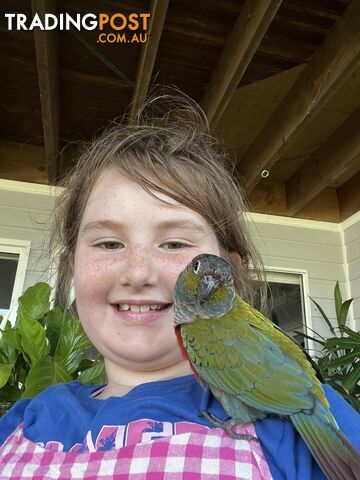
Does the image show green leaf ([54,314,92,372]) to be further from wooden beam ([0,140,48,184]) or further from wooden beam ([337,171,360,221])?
wooden beam ([337,171,360,221])

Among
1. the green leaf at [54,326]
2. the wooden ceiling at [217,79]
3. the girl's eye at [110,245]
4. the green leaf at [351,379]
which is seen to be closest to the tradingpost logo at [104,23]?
the wooden ceiling at [217,79]

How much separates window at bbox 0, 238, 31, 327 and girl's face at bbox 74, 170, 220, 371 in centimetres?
221

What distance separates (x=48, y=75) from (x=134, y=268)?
165cm

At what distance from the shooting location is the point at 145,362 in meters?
0.83

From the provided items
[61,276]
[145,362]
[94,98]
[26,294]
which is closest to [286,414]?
[145,362]

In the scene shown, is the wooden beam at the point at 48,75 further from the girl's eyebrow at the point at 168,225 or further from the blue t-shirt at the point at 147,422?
the blue t-shirt at the point at 147,422

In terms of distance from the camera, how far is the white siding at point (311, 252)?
3395mm

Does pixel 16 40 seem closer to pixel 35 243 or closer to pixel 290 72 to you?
pixel 35 243

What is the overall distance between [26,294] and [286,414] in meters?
1.55

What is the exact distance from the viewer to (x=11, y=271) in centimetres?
295

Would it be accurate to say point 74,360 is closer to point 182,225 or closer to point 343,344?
point 182,225

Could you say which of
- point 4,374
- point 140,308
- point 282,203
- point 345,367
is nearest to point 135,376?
point 140,308

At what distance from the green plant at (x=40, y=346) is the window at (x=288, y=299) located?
1.94 metres

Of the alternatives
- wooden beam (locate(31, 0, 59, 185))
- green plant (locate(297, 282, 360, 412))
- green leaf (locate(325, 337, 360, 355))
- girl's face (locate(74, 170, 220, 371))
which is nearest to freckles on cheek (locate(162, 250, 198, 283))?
girl's face (locate(74, 170, 220, 371))
